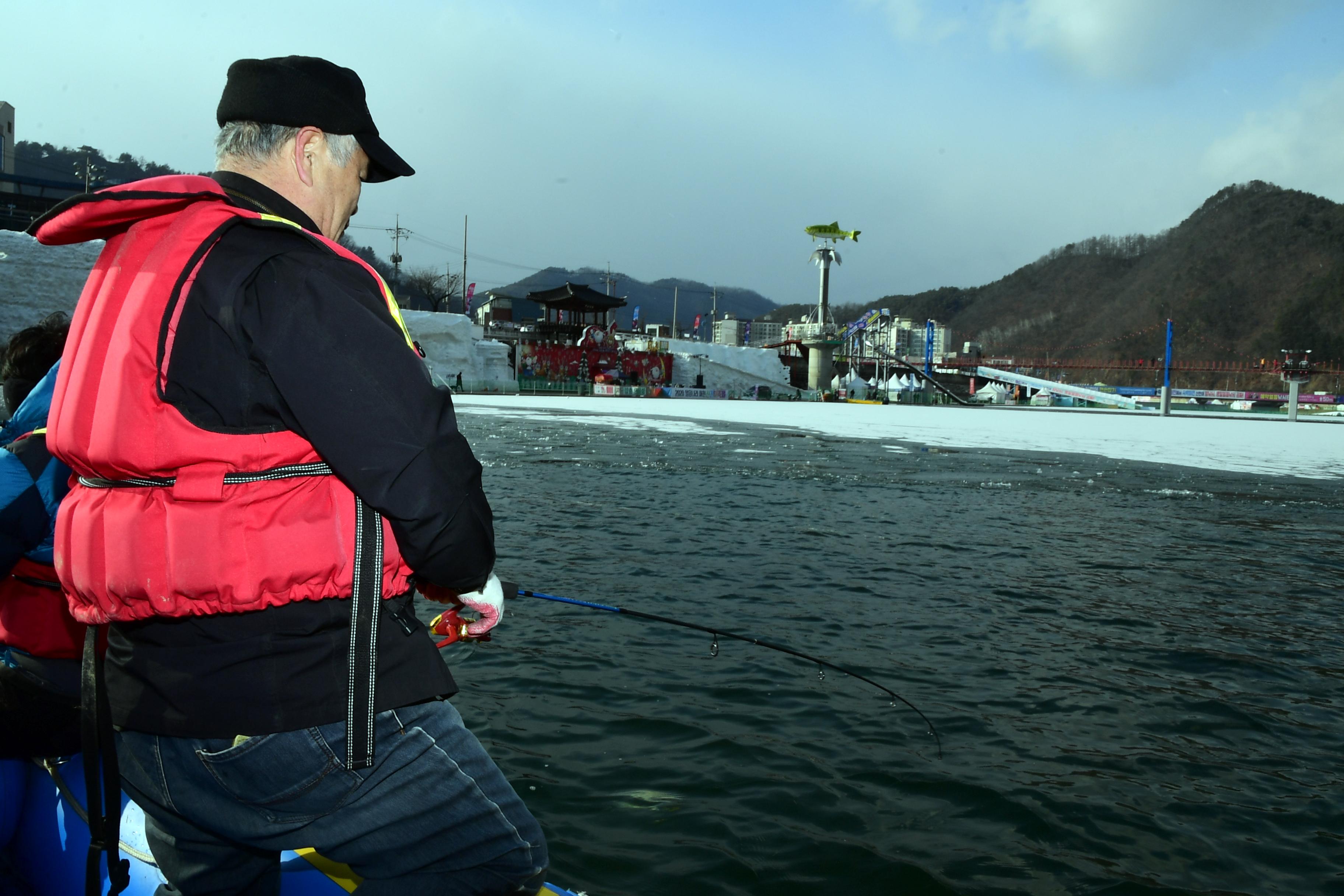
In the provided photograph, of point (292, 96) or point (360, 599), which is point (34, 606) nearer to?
point (360, 599)

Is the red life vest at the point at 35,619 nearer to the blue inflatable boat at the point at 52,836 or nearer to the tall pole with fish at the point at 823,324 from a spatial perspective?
the blue inflatable boat at the point at 52,836

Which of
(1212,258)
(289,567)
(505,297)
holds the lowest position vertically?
(289,567)

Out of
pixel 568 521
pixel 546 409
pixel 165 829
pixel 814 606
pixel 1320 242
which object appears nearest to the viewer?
pixel 165 829

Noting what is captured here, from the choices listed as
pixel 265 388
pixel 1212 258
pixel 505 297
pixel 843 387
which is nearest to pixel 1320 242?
pixel 1212 258

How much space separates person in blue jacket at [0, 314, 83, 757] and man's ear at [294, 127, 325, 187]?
1184mm

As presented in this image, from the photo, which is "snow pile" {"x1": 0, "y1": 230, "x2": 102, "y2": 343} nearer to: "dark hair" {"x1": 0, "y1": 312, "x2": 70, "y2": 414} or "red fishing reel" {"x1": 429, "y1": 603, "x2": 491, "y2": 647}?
"dark hair" {"x1": 0, "y1": 312, "x2": 70, "y2": 414}

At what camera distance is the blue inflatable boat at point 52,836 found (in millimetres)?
1913

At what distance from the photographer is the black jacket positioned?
51.4 inches

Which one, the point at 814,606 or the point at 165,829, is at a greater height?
the point at 165,829

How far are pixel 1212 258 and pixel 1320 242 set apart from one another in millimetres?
13327

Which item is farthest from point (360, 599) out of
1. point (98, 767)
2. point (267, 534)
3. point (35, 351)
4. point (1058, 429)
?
point (1058, 429)

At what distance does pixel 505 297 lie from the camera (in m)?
86.9

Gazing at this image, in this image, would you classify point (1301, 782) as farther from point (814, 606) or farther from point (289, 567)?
point (289, 567)

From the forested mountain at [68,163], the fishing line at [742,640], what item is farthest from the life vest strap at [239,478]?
the forested mountain at [68,163]
